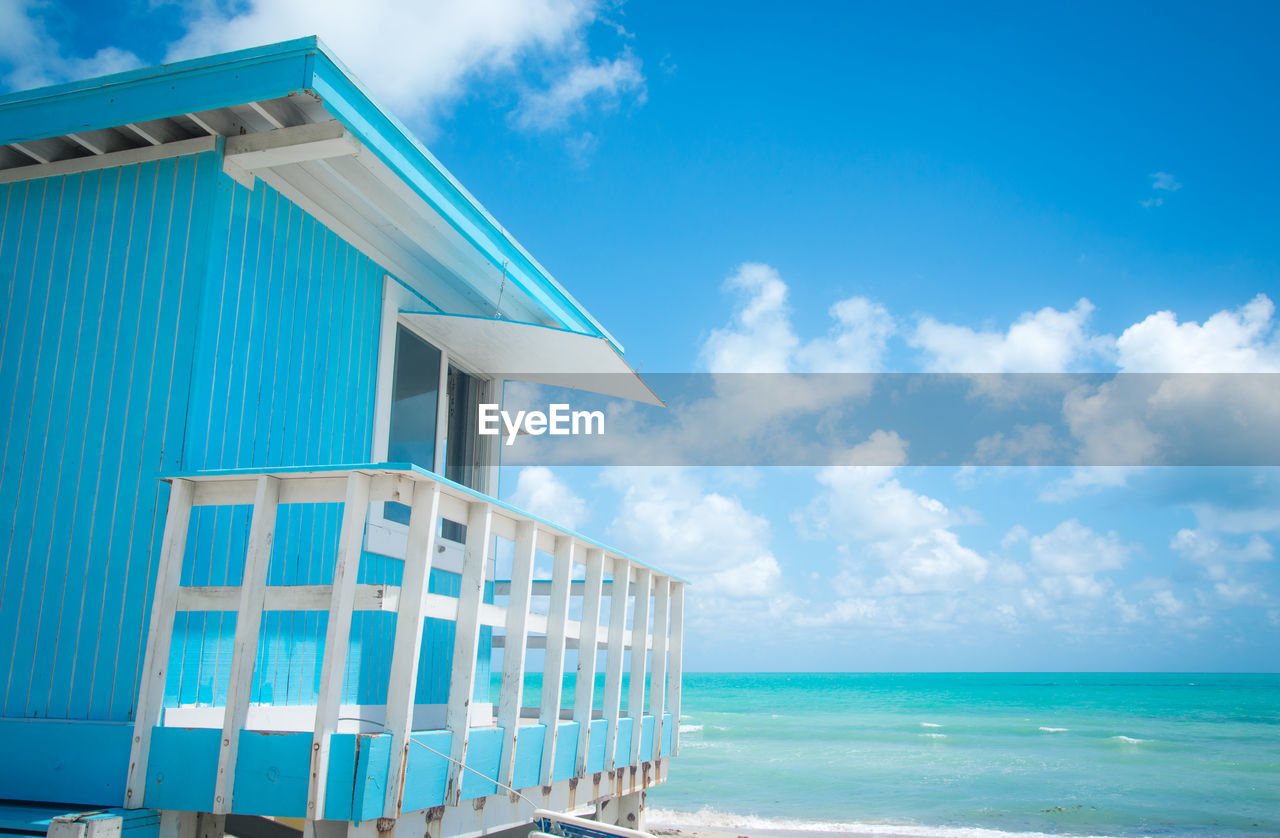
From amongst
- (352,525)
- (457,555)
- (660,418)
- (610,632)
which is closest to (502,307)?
(457,555)

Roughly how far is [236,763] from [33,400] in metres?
2.36

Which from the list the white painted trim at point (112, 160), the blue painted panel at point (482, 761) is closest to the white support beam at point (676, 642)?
the blue painted panel at point (482, 761)

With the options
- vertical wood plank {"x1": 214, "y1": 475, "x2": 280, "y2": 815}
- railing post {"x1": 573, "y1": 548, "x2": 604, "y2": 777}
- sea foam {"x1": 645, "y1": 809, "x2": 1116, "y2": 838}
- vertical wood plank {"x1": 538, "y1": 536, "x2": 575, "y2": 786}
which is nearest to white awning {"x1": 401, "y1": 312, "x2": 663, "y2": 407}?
railing post {"x1": 573, "y1": 548, "x2": 604, "y2": 777}

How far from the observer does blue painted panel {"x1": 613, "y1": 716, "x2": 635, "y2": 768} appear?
231 inches

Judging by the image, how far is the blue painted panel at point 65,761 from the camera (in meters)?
3.83

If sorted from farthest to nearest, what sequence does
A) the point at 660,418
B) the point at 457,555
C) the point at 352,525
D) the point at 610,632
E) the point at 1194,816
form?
the point at 1194,816, the point at 660,418, the point at 457,555, the point at 610,632, the point at 352,525

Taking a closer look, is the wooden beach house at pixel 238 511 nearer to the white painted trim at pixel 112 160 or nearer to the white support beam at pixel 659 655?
the white painted trim at pixel 112 160

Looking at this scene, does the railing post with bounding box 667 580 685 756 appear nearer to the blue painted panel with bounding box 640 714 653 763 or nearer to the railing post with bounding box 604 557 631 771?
the blue painted panel with bounding box 640 714 653 763

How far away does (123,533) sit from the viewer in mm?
4320

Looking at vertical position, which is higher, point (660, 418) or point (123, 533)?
point (660, 418)

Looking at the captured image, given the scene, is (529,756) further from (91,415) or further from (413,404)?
A: (413,404)

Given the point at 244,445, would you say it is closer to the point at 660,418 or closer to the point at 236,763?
the point at 236,763

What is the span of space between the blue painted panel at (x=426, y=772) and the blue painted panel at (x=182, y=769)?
69 centimetres

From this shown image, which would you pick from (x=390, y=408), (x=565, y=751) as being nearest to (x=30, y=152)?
(x=390, y=408)
